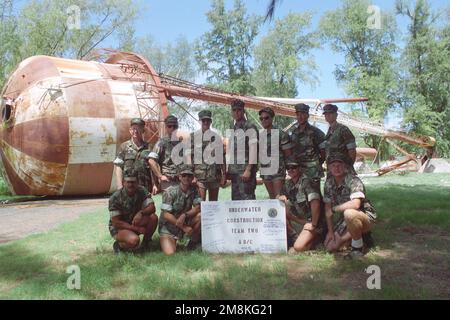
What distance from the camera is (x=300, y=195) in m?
5.59

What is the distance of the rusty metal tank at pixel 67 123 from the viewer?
10.7 m

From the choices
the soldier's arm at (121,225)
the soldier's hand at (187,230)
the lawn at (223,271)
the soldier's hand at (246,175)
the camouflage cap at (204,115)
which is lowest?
the lawn at (223,271)

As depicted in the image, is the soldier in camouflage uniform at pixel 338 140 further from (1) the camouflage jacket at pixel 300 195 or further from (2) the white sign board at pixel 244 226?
(2) the white sign board at pixel 244 226

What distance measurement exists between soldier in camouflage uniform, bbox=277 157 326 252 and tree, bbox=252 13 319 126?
102 ft

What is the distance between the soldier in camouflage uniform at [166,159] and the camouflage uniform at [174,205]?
0.96 metres

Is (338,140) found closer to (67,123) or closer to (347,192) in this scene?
(347,192)

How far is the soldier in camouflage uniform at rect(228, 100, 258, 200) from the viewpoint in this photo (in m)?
6.21

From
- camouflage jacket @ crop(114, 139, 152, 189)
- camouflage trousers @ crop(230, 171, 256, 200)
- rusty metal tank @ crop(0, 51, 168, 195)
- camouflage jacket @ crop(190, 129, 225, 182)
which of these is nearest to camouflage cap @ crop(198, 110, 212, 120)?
camouflage jacket @ crop(190, 129, 225, 182)

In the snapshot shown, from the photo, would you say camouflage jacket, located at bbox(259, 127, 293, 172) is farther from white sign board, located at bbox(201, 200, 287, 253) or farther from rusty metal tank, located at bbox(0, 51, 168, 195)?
rusty metal tank, located at bbox(0, 51, 168, 195)

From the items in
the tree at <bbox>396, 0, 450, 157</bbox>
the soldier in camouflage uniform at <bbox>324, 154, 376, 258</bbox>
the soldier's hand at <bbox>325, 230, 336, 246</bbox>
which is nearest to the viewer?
the soldier in camouflage uniform at <bbox>324, 154, 376, 258</bbox>

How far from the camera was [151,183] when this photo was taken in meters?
6.97

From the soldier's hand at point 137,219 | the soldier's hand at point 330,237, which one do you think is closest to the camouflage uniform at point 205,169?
the soldier's hand at point 137,219

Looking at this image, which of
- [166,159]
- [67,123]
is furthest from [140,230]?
[67,123]
